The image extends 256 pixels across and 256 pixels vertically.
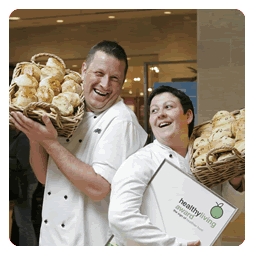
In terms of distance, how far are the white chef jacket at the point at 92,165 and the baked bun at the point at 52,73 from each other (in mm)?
180

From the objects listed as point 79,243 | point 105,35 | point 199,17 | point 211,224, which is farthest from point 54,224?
point 199,17

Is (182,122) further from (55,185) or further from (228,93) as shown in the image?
(55,185)

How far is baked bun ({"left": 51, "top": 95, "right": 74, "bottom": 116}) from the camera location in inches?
79.7

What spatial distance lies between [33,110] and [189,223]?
2.35 ft

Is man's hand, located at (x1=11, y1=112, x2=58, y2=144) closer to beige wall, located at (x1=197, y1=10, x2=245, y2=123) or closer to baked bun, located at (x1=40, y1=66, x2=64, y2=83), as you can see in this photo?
baked bun, located at (x1=40, y1=66, x2=64, y2=83)

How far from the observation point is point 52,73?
2.16 metres

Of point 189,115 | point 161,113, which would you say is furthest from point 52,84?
point 189,115

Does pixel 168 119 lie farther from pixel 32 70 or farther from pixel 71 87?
pixel 32 70

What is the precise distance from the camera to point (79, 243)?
84.7 inches

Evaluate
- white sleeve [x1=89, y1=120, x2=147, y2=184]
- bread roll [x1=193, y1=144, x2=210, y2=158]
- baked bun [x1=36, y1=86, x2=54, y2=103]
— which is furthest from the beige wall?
baked bun [x1=36, y1=86, x2=54, y2=103]

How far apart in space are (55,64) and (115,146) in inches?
16.0

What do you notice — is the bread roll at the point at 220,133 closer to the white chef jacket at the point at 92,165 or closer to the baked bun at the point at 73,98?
the white chef jacket at the point at 92,165

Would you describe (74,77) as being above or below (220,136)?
above

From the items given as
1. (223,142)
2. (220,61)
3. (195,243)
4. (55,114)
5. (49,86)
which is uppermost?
(220,61)
